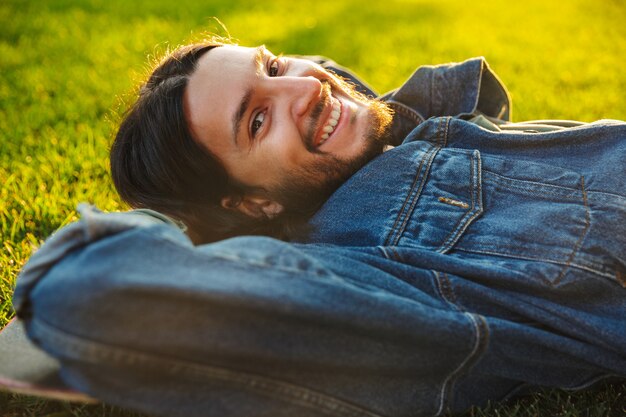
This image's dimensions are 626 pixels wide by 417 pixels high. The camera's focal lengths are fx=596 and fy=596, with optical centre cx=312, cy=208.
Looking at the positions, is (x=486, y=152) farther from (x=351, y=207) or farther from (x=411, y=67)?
(x=411, y=67)

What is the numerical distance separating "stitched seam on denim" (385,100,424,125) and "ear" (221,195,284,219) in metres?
0.77

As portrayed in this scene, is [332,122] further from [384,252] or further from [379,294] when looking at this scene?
[379,294]

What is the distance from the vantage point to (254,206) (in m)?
2.63

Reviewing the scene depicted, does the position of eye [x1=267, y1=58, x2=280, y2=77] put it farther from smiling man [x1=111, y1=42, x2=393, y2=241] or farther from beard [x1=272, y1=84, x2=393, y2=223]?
beard [x1=272, y1=84, x2=393, y2=223]

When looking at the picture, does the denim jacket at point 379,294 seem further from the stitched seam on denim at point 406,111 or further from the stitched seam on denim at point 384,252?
the stitched seam on denim at point 406,111

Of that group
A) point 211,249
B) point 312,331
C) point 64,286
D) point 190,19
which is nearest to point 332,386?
point 312,331

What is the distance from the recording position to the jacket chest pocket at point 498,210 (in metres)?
1.88

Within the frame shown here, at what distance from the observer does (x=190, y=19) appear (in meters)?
6.48

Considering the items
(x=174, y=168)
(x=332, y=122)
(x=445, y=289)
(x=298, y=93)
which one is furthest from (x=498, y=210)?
(x=174, y=168)

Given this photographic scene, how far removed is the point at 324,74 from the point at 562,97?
2811 millimetres

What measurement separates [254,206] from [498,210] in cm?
107

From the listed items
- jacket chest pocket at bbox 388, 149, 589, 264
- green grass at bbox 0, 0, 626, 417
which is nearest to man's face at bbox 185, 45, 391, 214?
jacket chest pocket at bbox 388, 149, 589, 264

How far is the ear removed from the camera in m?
2.60

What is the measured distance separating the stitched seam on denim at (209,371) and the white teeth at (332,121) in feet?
3.94
